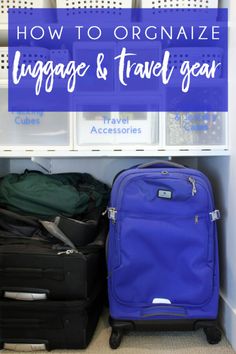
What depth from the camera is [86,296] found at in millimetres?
914

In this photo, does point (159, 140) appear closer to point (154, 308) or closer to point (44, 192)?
point (44, 192)

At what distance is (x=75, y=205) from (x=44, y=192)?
118 mm

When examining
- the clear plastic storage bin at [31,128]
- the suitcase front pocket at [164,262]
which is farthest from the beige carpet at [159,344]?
the clear plastic storage bin at [31,128]

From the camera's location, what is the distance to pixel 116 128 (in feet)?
3.47

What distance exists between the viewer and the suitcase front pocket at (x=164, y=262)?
949mm

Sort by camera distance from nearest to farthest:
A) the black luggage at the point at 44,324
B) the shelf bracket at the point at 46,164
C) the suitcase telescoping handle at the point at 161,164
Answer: the black luggage at the point at 44,324
the suitcase telescoping handle at the point at 161,164
the shelf bracket at the point at 46,164

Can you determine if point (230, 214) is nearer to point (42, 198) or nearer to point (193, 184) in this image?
point (193, 184)

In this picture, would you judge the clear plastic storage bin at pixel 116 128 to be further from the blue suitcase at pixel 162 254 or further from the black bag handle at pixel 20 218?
the black bag handle at pixel 20 218

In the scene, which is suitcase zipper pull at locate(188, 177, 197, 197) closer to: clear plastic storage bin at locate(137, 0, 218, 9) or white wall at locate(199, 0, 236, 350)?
white wall at locate(199, 0, 236, 350)

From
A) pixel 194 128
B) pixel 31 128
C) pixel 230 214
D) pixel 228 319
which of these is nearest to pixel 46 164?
pixel 31 128

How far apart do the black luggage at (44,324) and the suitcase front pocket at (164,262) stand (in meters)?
0.14

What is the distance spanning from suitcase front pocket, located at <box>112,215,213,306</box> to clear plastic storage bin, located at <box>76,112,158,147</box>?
283mm

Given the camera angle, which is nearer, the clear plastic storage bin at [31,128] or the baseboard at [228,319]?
the baseboard at [228,319]

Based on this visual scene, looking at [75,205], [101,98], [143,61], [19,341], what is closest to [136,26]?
[143,61]
